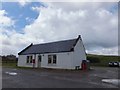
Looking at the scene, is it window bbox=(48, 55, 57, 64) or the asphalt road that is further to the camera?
window bbox=(48, 55, 57, 64)

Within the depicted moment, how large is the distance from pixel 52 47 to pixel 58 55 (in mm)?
3518

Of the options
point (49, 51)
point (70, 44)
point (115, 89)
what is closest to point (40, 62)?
point (49, 51)

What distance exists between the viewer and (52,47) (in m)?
41.0

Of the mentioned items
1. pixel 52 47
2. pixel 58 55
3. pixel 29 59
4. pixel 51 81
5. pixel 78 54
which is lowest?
A: pixel 51 81

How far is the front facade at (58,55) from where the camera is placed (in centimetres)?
3612

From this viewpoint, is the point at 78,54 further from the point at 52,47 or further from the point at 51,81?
the point at 51,81

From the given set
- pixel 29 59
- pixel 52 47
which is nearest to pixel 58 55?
pixel 52 47

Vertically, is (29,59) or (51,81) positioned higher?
(29,59)

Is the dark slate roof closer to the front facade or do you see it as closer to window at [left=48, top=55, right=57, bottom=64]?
the front facade

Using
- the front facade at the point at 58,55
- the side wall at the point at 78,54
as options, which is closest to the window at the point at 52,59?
the front facade at the point at 58,55

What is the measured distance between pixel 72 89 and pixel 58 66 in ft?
81.9

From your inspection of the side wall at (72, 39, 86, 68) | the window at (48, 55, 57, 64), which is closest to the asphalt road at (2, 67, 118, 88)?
the side wall at (72, 39, 86, 68)

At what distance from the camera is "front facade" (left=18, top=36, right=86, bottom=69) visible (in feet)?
119

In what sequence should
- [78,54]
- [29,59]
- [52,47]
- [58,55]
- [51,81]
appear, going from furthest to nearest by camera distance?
1. [29,59]
2. [52,47]
3. [58,55]
4. [78,54]
5. [51,81]
